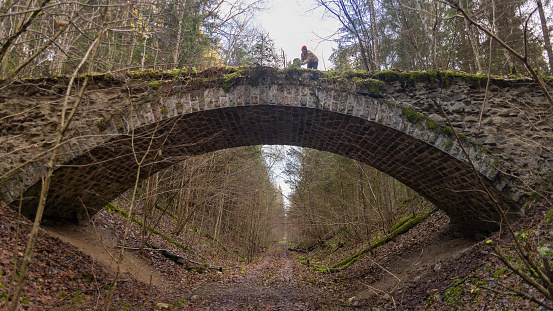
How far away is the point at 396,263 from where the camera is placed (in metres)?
7.71

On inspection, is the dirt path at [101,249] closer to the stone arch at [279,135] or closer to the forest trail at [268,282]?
the forest trail at [268,282]

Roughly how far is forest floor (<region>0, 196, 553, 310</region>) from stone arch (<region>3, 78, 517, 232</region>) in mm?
847

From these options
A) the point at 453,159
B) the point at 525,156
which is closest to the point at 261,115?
the point at 453,159

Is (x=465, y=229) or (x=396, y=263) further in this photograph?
(x=396, y=263)

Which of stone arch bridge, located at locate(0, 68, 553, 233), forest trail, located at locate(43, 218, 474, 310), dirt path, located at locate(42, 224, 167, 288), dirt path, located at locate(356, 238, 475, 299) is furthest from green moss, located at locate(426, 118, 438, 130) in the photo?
dirt path, located at locate(42, 224, 167, 288)

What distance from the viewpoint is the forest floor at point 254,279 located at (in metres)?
4.10

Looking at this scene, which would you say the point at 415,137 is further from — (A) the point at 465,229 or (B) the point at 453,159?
(A) the point at 465,229

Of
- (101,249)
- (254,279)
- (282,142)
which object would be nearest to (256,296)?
(254,279)

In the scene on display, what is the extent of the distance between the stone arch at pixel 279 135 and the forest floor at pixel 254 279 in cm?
85

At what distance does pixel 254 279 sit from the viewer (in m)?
9.41

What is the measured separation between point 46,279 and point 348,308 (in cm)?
482

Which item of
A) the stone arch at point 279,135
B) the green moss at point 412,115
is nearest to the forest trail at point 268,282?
the stone arch at point 279,135

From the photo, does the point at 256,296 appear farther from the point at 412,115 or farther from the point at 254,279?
the point at 412,115

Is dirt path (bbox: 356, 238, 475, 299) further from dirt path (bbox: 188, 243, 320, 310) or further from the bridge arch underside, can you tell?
dirt path (bbox: 188, 243, 320, 310)
